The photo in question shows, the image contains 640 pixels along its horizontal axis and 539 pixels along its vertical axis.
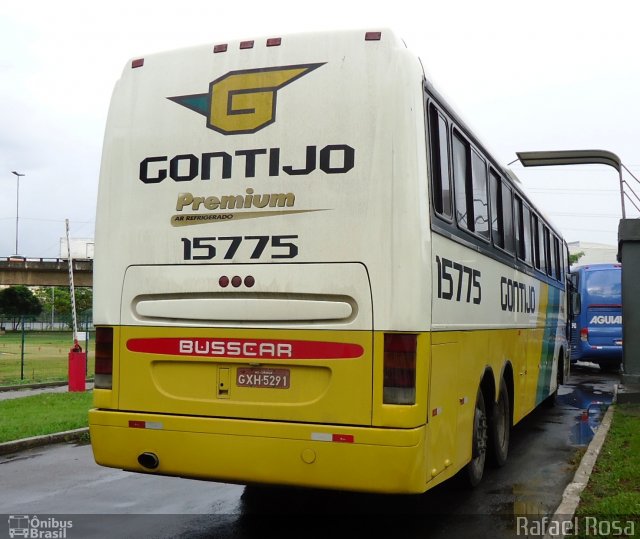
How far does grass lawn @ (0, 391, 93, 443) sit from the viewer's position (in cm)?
1023

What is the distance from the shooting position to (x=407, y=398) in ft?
16.9

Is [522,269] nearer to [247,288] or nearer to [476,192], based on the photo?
[476,192]

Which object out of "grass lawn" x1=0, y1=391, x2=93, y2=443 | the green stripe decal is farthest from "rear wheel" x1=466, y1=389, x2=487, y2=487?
"grass lawn" x1=0, y1=391, x2=93, y2=443

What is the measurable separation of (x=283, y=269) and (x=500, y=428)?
3.90m

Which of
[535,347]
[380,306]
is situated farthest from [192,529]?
[535,347]

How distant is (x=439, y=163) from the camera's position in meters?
5.88

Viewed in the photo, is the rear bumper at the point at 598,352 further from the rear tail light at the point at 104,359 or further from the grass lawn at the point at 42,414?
the rear tail light at the point at 104,359

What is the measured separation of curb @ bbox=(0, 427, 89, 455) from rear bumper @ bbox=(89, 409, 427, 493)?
405 cm

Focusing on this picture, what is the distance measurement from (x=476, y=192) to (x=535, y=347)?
428cm

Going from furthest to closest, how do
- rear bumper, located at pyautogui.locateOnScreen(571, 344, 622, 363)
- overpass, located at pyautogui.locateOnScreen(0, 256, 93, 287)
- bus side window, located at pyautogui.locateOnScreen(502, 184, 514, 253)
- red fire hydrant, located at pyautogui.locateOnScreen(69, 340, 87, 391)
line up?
overpass, located at pyautogui.locateOnScreen(0, 256, 93, 287)
rear bumper, located at pyautogui.locateOnScreen(571, 344, 622, 363)
red fire hydrant, located at pyautogui.locateOnScreen(69, 340, 87, 391)
bus side window, located at pyautogui.locateOnScreen(502, 184, 514, 253)

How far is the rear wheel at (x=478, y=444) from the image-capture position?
7090mm

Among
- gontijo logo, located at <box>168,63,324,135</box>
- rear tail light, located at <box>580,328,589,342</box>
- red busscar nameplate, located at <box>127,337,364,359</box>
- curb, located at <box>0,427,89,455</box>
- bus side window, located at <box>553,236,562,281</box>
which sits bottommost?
curb, located at <box>0,427,89,455</box>

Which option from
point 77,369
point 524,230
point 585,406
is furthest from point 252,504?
point 77,369

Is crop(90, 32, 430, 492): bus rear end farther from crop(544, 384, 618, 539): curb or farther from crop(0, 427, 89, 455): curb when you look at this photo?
crop(0, 427, 89, 455): curb
